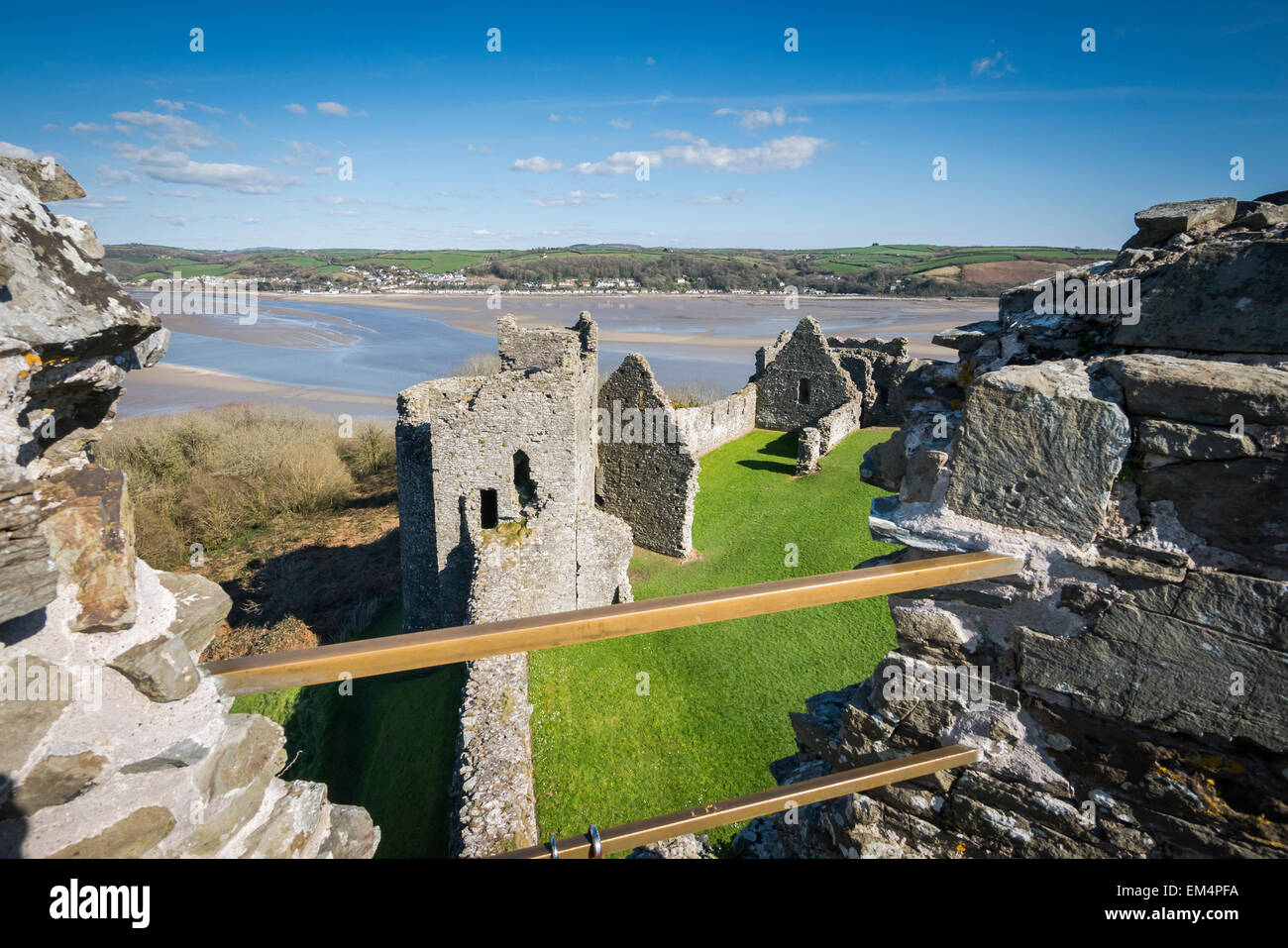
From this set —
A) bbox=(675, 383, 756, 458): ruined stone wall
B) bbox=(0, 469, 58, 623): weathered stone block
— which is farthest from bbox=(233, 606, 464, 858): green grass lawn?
bbox=(675, 383, 756, 458): ruined stone wall

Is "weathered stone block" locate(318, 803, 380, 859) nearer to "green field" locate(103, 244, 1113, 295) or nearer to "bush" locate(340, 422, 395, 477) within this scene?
"bush" locate(340, 422, 395, 477)

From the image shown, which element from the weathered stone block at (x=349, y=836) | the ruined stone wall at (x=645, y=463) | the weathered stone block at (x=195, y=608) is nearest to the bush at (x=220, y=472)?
the ruined stone wall at (x=645, y=463)

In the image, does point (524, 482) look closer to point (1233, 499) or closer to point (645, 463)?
point (645, 463)

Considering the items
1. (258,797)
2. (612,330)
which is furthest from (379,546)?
(612,330)

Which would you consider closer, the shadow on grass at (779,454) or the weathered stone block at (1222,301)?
the weathered stone block at (1222,301)

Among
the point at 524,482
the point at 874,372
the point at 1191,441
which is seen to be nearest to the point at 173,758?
the point at 1191,441

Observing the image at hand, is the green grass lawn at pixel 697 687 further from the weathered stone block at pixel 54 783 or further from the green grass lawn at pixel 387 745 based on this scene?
the weathered stone block at pixel 54 783
